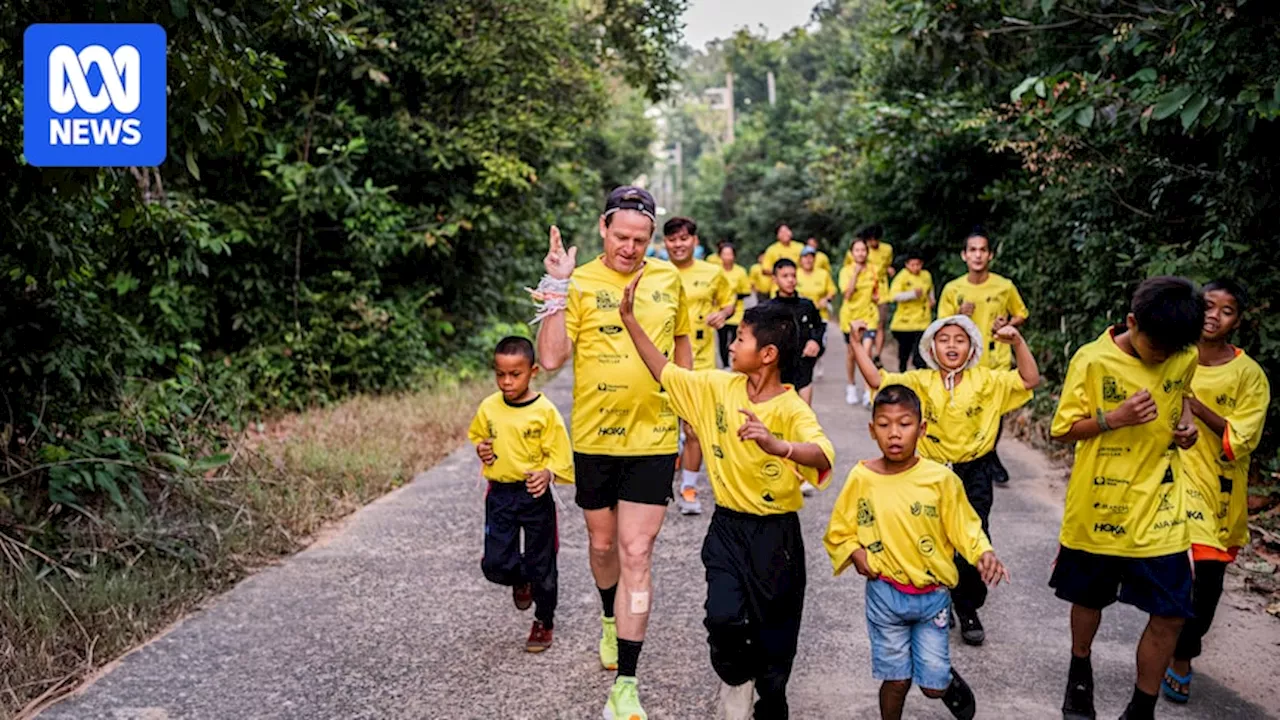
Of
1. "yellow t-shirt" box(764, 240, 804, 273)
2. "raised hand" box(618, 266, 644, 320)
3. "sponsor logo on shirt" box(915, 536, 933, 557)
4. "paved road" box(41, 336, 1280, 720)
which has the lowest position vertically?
"paved road" box(41, 336, 1280, 720)

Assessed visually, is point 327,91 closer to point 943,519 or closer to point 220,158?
point 220,158

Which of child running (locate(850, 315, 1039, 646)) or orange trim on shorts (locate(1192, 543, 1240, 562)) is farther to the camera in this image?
child running (locate(850, 315, 1039, 646))

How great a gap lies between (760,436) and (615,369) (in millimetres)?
1057

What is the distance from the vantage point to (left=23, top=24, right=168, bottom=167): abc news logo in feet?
15.5

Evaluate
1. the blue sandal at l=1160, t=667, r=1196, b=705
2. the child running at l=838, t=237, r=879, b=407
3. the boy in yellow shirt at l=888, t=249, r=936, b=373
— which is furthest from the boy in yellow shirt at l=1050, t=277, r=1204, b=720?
the child running at l=838, t=237, r=879, b=407

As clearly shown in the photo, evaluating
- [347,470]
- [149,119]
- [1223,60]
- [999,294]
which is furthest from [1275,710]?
[347,470]

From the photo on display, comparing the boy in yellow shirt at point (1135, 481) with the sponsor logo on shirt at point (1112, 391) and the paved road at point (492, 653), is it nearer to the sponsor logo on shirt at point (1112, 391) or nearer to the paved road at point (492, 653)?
the sponsor logo on shirt at point (1112, 391)

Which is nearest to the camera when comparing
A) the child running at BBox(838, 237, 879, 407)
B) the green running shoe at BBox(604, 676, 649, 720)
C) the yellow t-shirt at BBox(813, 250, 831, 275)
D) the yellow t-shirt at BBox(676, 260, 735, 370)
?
the green running shoe at BBox(604, 676, 649, 720)

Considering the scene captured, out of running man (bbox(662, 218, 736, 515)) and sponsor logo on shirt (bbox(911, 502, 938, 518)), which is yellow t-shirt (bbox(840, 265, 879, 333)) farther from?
sponsor logo on shirt (bbox(911, 502, 938, 518))

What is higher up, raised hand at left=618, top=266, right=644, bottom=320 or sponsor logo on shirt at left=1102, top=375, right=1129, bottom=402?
raised hand at left=618, top=266, right=644, bottom=320

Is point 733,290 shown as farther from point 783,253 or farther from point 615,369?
point 615,369

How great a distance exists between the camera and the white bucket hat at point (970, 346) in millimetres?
5023

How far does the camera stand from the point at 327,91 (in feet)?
39.9

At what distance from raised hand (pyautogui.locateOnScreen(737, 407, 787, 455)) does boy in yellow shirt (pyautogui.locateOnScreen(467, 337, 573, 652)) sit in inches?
64.4
